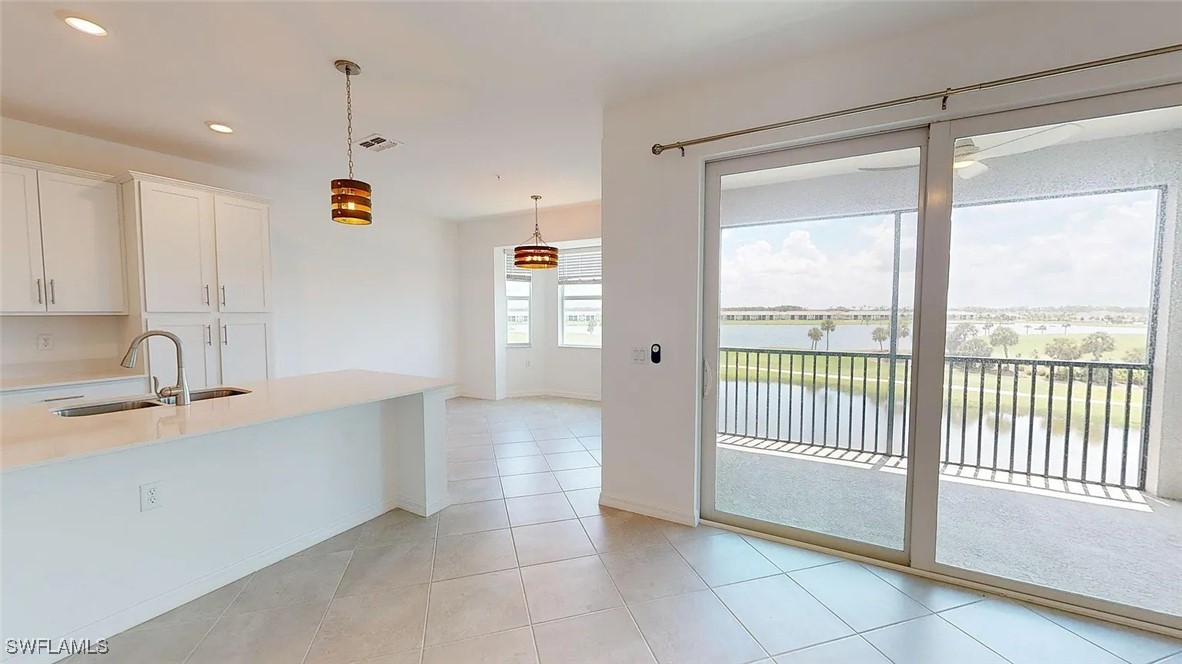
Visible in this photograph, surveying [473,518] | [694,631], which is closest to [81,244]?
[473,518]

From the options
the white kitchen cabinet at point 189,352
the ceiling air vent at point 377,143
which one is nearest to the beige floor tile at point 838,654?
the ceiling air vent at point 377,143

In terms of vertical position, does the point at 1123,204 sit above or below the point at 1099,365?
above

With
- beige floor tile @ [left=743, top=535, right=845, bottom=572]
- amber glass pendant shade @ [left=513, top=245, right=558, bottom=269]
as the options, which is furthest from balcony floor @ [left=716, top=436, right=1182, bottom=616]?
amber glass pendant shade @ [left=513, top=245, right=558, bottom=269]

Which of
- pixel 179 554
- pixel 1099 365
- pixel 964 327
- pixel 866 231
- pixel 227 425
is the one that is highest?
pixel 866 231

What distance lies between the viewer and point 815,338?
2.54 meters

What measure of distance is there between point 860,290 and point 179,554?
3649 mm

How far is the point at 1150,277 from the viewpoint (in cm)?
186

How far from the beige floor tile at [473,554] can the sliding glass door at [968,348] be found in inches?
53.2

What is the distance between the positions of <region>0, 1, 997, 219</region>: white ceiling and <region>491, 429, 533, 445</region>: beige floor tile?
9.23 ft

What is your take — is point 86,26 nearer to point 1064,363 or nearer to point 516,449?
point 516,449

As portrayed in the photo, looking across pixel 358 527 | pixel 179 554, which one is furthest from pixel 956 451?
pixel 179 554

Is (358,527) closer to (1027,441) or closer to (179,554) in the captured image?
(179,554)

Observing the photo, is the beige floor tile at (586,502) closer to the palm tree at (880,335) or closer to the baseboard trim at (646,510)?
the baseboard trim at (646,510)

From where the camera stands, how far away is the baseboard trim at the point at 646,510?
2.80 meters
